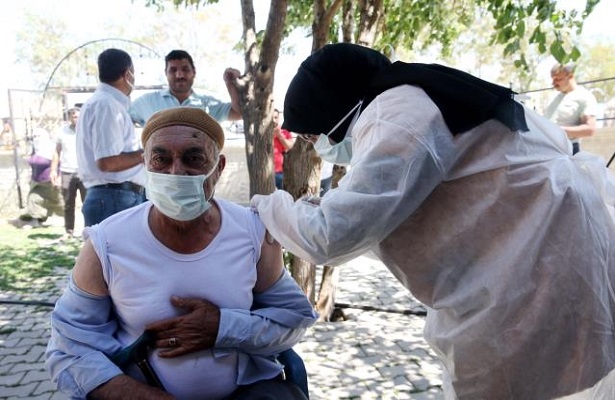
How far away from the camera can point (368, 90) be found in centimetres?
161

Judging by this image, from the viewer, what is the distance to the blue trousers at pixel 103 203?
12.6ft

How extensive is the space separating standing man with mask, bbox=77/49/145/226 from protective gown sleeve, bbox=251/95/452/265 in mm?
2534

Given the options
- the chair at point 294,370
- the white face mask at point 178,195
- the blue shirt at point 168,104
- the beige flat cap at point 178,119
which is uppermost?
the beige flat cap at point 178,119

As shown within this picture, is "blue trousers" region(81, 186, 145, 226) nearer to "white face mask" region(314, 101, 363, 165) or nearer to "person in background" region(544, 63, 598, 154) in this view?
"white face mask" region(314, 101, 363, 165)

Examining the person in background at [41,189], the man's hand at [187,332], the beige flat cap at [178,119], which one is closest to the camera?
the man's hand at [187,332]

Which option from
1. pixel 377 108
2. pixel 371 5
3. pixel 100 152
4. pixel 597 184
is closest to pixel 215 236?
pixel 377 108

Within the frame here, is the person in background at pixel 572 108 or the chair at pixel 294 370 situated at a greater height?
the person in background at pixel 572 108

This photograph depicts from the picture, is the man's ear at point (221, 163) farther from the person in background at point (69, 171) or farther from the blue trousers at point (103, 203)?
the person in background at point (69, 171)

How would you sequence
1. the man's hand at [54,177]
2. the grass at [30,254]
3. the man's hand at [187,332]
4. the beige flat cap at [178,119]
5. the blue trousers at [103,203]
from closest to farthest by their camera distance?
the man's hand at [187,332] < the beige flat cap at [178,119] < the blue trousers at [103,203] < the grass at [30,254] < the man's hand at [54,177]

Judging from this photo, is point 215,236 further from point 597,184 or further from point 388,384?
point 388,384

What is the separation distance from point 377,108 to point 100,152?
268 centimetres

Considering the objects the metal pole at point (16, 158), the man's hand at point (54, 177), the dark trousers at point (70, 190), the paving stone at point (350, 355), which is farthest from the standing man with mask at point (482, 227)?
the metal pole at point (16, 158)

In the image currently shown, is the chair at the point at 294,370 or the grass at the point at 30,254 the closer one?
the chair at the point at 294,370

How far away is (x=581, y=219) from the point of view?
145cm
